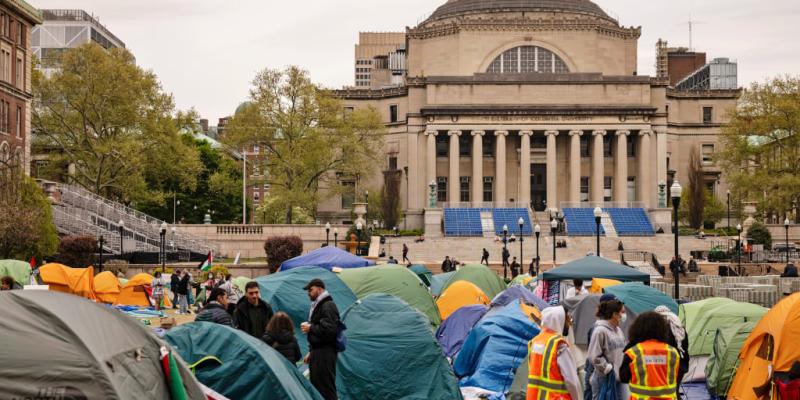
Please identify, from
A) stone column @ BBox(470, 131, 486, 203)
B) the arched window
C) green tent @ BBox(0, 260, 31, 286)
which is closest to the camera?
green tent @ BBox(0, 260, 31, 286)

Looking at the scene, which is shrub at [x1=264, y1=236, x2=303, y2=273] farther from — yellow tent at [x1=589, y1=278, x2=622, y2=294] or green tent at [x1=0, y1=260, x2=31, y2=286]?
yellow tent at [x1=589, y1=278, x2=622, y2=294]

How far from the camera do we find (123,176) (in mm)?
67938

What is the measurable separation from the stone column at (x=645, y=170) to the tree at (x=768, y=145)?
13.5m

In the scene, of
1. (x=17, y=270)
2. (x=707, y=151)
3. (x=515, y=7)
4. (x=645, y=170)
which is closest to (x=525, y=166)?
(x=645, y=170)

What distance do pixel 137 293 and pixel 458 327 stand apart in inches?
774

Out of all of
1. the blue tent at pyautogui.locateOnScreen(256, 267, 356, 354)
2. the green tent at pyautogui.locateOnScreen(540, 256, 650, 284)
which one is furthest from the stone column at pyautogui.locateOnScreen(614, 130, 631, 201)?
Answer: the blue tent at pyautogui.locateOnScreen(256, 267, 356, 354)

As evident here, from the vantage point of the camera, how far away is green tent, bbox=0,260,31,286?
28578 mm

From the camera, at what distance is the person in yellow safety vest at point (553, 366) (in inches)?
457

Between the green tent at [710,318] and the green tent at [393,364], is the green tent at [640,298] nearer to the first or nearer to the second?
the green tent at [710,318]

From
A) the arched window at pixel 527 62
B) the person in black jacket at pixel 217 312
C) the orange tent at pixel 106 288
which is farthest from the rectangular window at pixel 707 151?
the person in black jacket at pixel 217 312

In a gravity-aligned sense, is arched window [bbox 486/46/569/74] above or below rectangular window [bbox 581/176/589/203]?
above

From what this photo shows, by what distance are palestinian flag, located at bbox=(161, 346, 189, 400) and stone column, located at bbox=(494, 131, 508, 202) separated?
80.6 metres

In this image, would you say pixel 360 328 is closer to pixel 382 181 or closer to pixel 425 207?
pixel 425 207

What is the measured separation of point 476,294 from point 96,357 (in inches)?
729
